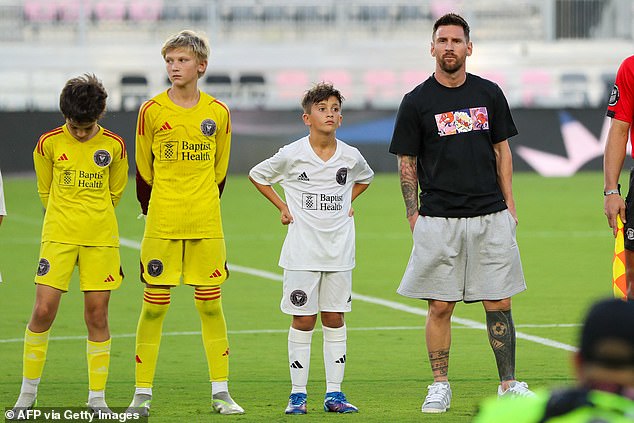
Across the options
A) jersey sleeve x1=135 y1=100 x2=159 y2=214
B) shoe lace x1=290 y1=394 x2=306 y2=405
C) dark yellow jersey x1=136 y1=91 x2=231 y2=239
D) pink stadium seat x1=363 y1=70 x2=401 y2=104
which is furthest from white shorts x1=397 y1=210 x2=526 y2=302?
pink stadium seat x1=363 y1=70 x2=401 y2=104

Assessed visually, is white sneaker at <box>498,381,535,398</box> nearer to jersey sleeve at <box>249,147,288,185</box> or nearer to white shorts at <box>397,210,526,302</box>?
white shorts at <box>397,210,526,302</box>

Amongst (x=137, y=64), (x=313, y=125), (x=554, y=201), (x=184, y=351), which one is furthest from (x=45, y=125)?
(x=313, y=125)

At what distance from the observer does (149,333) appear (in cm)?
728

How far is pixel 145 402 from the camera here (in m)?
7.18

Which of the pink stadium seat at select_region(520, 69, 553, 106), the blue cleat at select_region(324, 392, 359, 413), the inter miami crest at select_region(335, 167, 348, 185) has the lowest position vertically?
the blue cleat at select_region(324, 392, 359, 413)

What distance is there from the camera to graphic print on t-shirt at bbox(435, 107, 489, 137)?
7.34 m

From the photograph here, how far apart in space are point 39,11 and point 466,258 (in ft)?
125

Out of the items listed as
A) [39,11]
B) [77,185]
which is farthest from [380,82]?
[77,185]

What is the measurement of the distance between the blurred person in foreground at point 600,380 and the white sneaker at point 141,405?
428 cm

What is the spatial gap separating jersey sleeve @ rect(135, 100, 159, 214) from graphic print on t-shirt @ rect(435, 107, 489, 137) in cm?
156

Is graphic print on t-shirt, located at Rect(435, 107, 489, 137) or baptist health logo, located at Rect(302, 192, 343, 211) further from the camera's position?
baptist health logo, located at Rect(302, 192, 343, 211)

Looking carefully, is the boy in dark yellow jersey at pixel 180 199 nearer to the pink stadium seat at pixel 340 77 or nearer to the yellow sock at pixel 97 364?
the yellow sock at pixel 97 364

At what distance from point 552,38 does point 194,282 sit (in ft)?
128

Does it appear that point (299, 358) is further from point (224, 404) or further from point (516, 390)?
point (516, 390)
